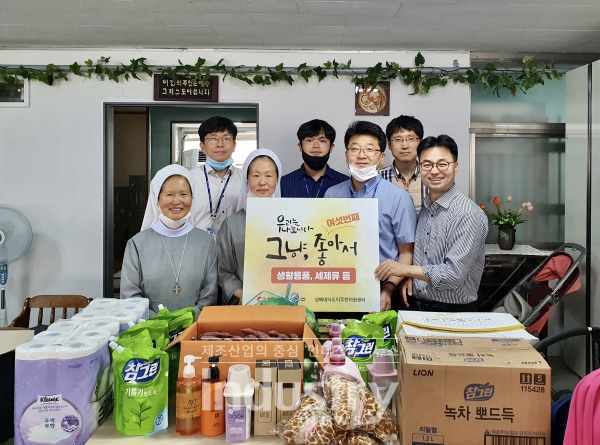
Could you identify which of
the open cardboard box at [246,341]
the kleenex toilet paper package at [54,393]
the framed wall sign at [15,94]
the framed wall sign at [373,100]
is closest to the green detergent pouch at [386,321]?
the open cardboard box at [246,341]

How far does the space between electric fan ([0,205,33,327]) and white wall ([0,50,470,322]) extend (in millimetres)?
454

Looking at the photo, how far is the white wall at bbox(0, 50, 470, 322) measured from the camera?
4078mm

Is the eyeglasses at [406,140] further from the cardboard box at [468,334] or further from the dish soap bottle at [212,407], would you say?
the dish soap bottle at [212,407]

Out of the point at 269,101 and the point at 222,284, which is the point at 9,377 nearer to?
the point at 222,284

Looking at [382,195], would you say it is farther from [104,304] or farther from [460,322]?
[104,304]

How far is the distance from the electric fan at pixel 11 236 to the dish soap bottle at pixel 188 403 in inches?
121

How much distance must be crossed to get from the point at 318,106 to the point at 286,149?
0.46m

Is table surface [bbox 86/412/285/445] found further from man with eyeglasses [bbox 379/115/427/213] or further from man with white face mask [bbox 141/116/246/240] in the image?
man with eyeglasses [bbox 379/115/427/213]

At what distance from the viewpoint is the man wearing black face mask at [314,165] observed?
327 centimetres

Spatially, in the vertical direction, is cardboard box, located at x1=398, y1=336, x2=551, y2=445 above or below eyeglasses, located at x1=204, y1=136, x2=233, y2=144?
below

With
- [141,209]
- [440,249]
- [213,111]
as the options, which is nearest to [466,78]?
[440,249]

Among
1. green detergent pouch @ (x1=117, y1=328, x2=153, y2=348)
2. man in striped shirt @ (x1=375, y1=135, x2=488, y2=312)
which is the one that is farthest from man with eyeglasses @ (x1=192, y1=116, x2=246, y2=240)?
green detergent pouch @ (x1=117, y1=328, x2=153, y2=348)

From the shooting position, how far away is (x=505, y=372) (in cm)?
114

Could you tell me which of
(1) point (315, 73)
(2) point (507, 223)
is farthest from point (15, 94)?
(2) point (507, 223)
